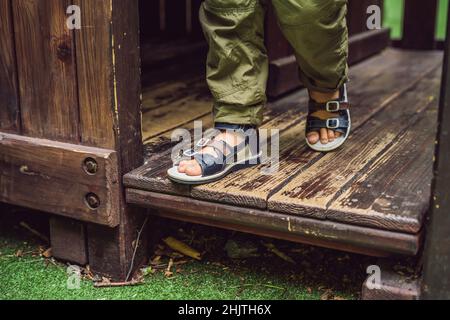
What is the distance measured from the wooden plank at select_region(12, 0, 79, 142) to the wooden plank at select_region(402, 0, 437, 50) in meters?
2.56

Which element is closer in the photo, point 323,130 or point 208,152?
point 208,152

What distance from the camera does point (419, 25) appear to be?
383 cm

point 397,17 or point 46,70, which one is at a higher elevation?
point 46,70

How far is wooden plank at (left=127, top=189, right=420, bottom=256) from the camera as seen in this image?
145 centimetres

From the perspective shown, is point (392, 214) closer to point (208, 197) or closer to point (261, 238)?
point (208, 197)

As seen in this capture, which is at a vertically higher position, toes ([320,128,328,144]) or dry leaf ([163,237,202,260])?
toes ([320,128,328,144])

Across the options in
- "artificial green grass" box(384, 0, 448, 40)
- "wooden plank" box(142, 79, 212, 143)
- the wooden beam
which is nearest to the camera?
the wooden beam

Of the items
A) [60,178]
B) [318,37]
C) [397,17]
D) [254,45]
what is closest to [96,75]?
[60,178]

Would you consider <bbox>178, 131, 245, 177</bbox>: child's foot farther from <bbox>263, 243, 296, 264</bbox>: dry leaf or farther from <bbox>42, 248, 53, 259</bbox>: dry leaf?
<bbox>42, 248, 53, 259</bbox>: dry leaf

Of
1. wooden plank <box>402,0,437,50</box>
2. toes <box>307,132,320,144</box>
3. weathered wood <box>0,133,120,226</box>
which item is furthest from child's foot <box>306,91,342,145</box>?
wooden plank <box>402,0,437,50</box>

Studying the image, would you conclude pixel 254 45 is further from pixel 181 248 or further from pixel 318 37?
pixel 181 248

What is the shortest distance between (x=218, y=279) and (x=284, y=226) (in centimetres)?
33

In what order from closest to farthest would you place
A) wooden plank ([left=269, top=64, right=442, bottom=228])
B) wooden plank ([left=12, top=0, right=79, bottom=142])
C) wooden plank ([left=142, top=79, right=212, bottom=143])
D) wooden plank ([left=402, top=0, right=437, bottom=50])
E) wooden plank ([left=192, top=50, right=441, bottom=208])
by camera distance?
wooden plank ([left=269, top=64, right=442, bottom=228]) < wooden plank ([left=192, top=50, right=441, bottom=208]) < wooden plank ([left=12, top=0, right=79, bottom=142]) < wooden plank ([left=142, top=79, right=212, bottom=143]) < wooden plank ([left=402, top=0, right=437, bottom=50])

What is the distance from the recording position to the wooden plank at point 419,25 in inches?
148
